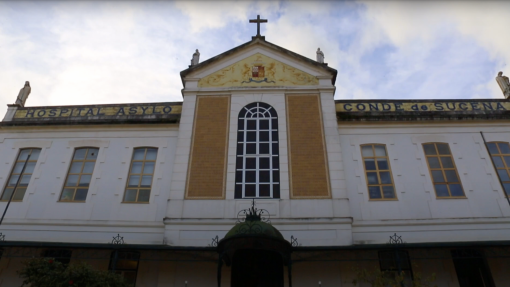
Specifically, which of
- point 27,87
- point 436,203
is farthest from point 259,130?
point 27,87

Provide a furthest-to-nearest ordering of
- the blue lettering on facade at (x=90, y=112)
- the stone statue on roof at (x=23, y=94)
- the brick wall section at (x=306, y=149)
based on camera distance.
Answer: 1. the stone statue on roof at (x=23, y=94)
2. the blue lettering on facade at (x=90, y=112)
3. the brick wall section at (x=306, y=149)

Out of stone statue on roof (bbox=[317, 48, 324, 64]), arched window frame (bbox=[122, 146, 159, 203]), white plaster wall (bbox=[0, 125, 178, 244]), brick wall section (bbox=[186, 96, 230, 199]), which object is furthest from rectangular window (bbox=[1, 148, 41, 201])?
stone statue on roof (bbox=[317, 48, 324, 64])

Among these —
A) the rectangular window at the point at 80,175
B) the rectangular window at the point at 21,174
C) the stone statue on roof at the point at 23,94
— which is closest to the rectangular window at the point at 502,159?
the rectangular window at the point at 80,175

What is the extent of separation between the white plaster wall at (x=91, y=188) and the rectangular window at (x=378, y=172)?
25.2 ft

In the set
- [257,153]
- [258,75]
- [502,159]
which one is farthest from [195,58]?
[502,159]

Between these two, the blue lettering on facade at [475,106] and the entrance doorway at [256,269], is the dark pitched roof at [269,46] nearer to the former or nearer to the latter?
the blue lettering on facade at [475,106]

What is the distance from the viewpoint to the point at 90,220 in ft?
44.5

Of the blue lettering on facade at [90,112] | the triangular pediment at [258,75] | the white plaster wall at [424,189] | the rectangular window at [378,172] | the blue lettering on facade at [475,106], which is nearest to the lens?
the white plaster wall at [424,189]

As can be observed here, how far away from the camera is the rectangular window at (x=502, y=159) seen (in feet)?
45.8

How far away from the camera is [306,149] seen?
46.7 feet

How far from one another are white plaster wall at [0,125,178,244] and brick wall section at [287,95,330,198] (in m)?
4.84

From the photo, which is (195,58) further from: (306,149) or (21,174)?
(21,174)

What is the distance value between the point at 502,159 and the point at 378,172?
501cm

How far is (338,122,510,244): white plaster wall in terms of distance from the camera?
42.3 feet
